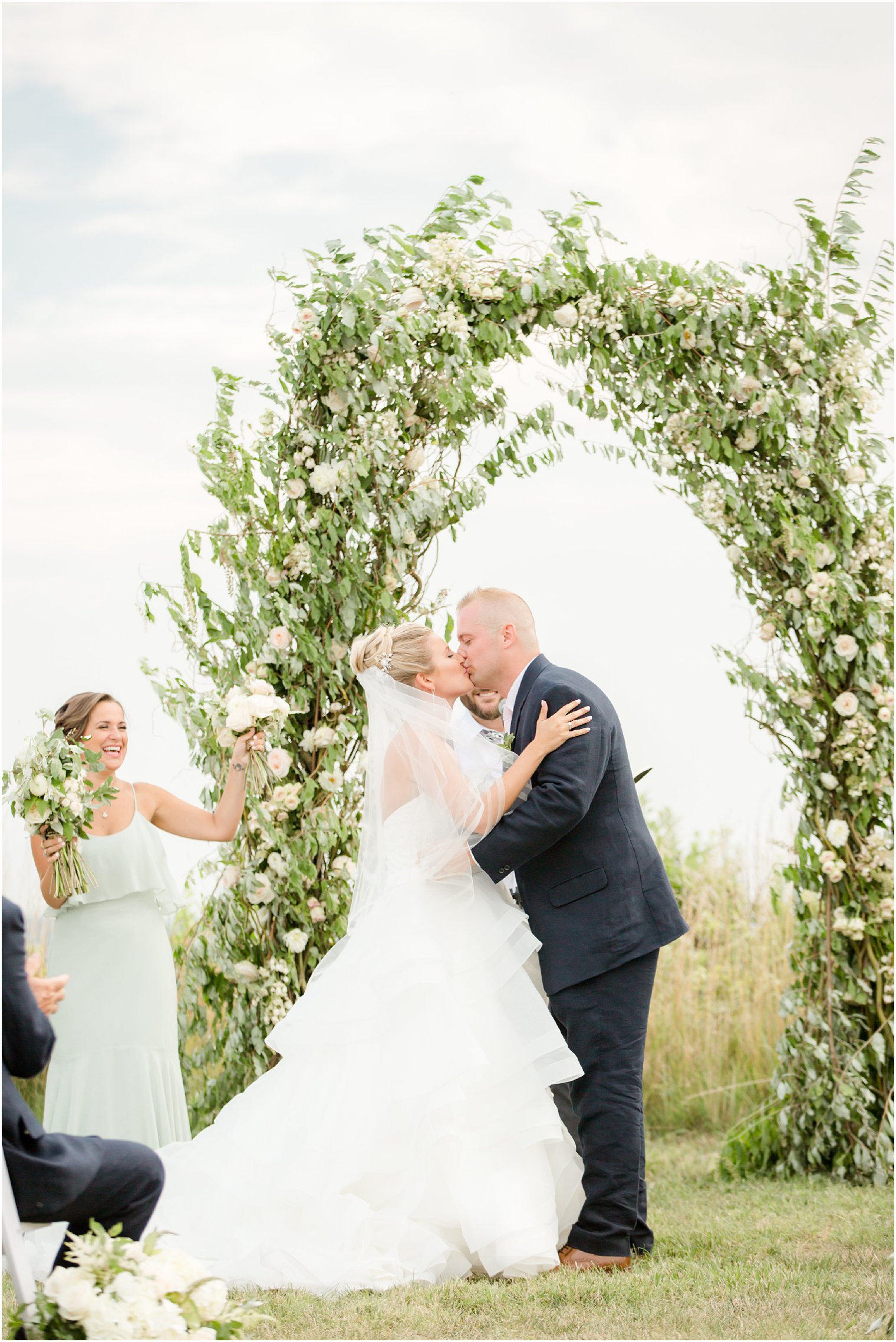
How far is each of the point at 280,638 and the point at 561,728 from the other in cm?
141

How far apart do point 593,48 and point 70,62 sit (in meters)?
2.51

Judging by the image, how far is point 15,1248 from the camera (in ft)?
8.87

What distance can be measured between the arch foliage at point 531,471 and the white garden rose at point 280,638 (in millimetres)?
35

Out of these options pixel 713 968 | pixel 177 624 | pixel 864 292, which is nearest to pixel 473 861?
pixel 177 624

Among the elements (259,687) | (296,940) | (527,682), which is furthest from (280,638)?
(296,940)

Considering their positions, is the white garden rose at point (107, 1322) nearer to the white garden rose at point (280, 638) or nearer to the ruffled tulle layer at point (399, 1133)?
the ruffled tulle layer at point (399, 1133)

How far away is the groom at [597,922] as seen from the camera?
165 inches

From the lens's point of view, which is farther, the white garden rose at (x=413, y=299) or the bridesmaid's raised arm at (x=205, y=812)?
the white garden rose at (x=413, y=299)

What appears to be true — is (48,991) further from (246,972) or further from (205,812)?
Result: (246,972)

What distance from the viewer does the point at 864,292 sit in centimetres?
539

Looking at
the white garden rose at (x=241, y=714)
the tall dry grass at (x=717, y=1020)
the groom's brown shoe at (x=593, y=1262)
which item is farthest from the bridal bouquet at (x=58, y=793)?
the tall dry grass at (x=717, y=1020)

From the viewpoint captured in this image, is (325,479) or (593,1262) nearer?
(593,1262)

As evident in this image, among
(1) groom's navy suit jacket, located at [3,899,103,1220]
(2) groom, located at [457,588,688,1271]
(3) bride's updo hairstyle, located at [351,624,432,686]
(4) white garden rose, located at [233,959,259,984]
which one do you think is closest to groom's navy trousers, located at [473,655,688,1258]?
(2) groom, located at [457,588,688,1271]

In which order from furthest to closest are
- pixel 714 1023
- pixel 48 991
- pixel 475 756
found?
pixel 714 1023
pixel 475 756
pixel 48 991
